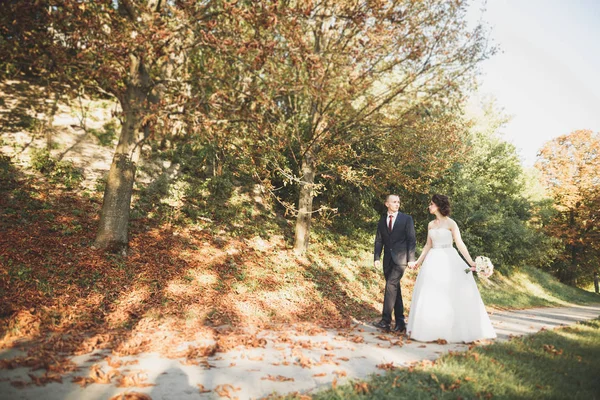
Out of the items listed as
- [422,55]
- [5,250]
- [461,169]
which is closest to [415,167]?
[422,55]

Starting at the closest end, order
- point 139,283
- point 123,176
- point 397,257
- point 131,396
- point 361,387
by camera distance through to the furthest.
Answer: point 131,396 < point 361,387 < point 397,257 < point 139,283 < point 123,176

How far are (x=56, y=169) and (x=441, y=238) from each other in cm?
1046

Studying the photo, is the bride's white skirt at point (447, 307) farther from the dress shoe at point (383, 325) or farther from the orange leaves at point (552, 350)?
the orange leaves at point (552, 350)

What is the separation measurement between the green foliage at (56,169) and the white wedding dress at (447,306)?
9490mm

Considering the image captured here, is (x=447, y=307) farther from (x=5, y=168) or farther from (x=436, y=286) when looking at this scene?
(x=5, y=168)

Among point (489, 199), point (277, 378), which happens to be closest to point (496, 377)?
point (277, 378)

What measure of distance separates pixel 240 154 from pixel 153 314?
14.2 ft

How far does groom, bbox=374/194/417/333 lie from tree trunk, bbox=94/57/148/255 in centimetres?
533

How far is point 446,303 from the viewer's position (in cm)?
553

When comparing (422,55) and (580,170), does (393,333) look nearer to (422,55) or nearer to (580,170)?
(422,55)

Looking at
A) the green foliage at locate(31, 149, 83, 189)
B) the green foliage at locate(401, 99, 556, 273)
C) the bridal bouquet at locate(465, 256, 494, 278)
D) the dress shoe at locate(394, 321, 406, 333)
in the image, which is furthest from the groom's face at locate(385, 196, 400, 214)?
the green foliage at locate(31, 149, 83, 189)

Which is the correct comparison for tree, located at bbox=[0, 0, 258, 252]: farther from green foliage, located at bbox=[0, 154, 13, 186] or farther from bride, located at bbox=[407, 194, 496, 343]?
bride, located at bbox=[407, 194, 496, 343]

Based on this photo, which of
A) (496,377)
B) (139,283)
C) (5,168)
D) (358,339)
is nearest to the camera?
(496,377)

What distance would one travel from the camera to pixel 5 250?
6082 mm
